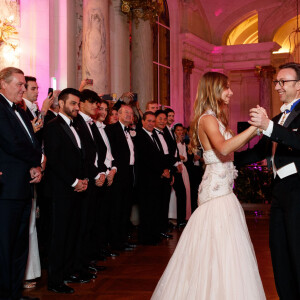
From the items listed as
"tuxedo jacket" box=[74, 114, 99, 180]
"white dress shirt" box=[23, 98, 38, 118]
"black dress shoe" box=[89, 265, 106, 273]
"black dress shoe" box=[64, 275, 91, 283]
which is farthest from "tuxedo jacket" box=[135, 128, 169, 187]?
"black dress shoe" box=[64, 275, 91, 283]

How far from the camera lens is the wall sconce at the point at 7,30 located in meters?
8.55

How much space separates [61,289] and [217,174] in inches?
83.1

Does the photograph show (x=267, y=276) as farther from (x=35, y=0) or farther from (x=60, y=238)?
(x=35, y=0)

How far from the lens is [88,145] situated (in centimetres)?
564

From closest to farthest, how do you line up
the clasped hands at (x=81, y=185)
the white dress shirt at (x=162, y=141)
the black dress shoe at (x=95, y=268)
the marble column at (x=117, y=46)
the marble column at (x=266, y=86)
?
the clasped hands at (x=81, y=185) < the black dress shoe at (x=95, y=268) < the white dress shirt at (x=162, y=141) < the marble column at (x=117, y=46) < the marble column at (x=266, y=86)

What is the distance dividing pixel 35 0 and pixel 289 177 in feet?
23.6

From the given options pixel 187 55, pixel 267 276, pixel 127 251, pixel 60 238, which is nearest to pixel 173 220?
pixel 127 251

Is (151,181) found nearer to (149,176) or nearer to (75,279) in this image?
(149,176)

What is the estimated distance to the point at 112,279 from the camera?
Result: 5.36 metres

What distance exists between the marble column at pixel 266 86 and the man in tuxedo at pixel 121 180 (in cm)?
1205

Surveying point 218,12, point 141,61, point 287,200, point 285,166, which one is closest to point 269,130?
point 285,166

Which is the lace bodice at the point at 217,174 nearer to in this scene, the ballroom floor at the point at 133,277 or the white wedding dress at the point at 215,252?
the white wedding dress at the point at 215,252

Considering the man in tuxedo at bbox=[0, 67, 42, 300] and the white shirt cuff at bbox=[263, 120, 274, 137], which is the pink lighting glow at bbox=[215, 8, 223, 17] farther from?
the white shirt cuff at bbox=[263, 120, 274, 137]

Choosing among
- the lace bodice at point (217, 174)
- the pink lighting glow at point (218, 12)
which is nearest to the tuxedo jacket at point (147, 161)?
the lace bodice at point (217, 174)
